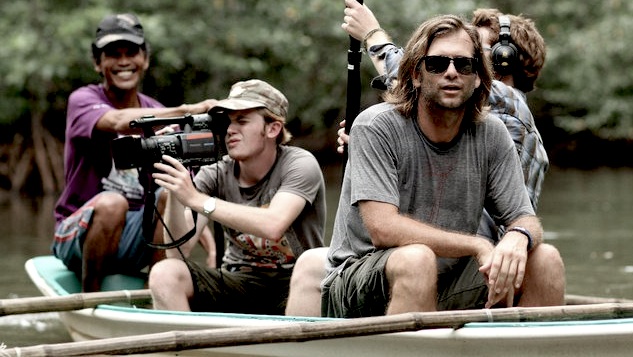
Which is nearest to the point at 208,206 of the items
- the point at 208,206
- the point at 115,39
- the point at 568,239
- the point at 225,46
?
the point at 208,206

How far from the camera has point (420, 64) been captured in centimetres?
468

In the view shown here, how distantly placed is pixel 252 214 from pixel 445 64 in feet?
4.11

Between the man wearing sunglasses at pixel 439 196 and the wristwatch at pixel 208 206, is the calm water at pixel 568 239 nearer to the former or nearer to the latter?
the wristwatch at pixel 208 206

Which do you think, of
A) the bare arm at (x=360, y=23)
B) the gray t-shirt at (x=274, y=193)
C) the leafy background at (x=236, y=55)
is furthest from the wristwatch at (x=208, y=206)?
the leafy background at (x=236, y=55)

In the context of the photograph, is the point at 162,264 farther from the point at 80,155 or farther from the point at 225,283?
the point at 80,155

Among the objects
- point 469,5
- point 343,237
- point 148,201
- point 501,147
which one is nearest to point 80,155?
point 148,201

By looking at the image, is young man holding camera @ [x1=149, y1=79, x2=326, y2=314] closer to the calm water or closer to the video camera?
the video camera

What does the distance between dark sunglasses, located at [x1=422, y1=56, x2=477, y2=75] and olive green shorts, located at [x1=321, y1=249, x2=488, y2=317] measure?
68cm

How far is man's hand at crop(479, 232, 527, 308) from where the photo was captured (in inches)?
175

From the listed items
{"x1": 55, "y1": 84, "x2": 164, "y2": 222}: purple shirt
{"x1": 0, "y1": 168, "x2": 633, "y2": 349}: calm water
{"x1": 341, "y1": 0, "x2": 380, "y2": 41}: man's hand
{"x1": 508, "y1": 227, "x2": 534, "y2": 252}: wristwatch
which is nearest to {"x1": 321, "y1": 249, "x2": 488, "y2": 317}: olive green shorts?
{"x1": 508, "y1": 227, "x2": 534, "y2": 252}: wristwatch

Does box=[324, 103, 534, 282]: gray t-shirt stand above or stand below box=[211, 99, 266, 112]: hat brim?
below

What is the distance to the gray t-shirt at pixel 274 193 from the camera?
5.72 m

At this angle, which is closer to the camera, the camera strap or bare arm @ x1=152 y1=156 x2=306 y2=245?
bare arm @ x1=152 y1=156 x2=306 y2=245

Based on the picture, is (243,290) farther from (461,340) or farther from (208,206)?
(461,340)
